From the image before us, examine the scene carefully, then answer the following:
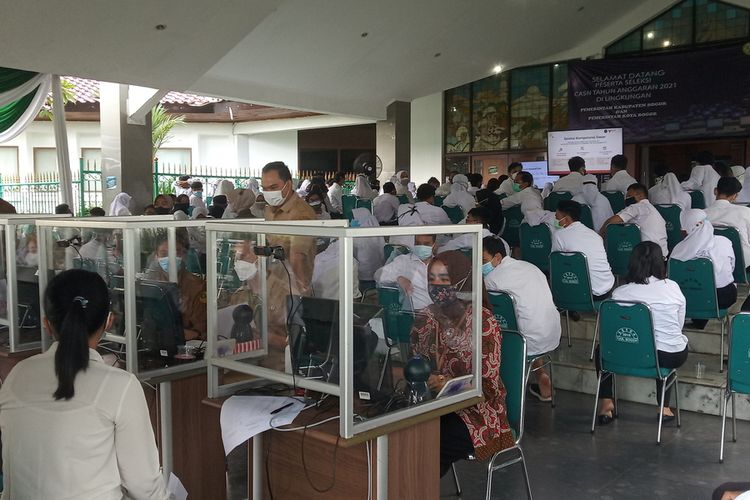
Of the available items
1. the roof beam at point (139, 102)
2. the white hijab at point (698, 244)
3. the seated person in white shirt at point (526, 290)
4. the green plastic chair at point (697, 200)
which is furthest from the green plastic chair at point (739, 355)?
A: the roof beam at point (139, 102)

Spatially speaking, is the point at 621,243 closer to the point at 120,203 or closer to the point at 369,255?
the point at 369,255

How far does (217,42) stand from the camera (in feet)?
25.8

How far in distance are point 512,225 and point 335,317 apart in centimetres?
584


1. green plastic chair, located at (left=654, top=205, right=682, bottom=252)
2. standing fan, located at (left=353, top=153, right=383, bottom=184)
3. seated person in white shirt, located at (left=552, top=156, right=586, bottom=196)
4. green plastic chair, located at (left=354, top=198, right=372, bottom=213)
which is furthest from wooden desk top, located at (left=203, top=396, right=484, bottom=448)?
standing fan, located at (left=353, top=153, right=383, bottom=184)

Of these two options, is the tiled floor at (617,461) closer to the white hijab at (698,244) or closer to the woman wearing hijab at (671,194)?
the white hijab at (698,244)

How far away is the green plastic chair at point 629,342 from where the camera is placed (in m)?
3.94

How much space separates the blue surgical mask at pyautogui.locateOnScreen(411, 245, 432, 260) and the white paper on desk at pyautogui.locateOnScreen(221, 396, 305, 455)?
0.70 metres

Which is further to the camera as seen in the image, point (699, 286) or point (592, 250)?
point (592, 250)

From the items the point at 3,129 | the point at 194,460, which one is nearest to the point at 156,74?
the point at 3,129

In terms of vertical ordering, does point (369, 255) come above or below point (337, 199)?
below

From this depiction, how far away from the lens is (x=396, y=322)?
8.23 feet

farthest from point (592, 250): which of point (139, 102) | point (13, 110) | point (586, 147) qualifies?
point (586, 147)

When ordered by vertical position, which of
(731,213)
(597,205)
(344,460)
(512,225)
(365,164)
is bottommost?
(344,460)

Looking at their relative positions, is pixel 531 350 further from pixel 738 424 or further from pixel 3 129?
pixel 3 129
